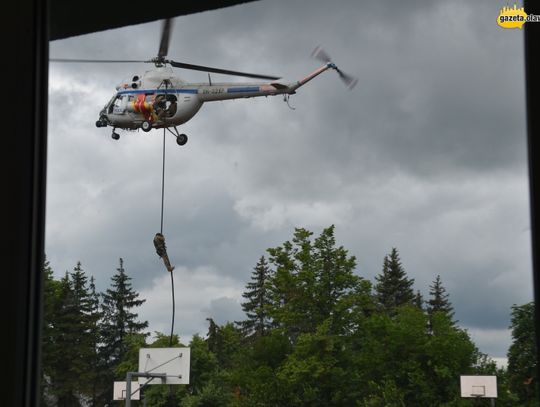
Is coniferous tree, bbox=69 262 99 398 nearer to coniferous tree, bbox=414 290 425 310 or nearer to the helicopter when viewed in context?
the helicopter

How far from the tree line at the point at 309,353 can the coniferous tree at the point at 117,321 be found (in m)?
0.04

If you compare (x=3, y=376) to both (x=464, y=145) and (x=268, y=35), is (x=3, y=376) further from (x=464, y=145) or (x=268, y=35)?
(x=464, y=145)

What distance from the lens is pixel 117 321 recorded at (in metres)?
13.6

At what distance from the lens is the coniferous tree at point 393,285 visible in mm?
14500

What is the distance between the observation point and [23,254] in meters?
0.40

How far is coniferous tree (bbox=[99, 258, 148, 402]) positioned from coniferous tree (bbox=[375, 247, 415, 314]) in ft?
16.3

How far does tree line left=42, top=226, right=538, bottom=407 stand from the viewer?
10.4 metres

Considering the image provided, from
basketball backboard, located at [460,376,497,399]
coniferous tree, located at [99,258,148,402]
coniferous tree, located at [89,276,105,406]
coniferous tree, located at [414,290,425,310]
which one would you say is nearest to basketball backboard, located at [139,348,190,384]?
coniferous tree, located at [89,276,105,406]

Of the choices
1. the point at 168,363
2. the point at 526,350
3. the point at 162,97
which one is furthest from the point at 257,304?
the point at 526,350

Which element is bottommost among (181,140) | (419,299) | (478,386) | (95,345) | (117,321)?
(478,386)

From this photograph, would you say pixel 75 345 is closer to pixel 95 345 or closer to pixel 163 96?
pixel 95 345

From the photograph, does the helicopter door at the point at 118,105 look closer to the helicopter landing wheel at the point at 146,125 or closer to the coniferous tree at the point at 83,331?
the helicopter landing wheel at the point at 146,125

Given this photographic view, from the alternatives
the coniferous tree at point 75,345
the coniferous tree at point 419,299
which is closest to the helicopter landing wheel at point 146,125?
the coniferous tree at point 75,345

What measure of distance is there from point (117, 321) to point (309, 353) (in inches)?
190
